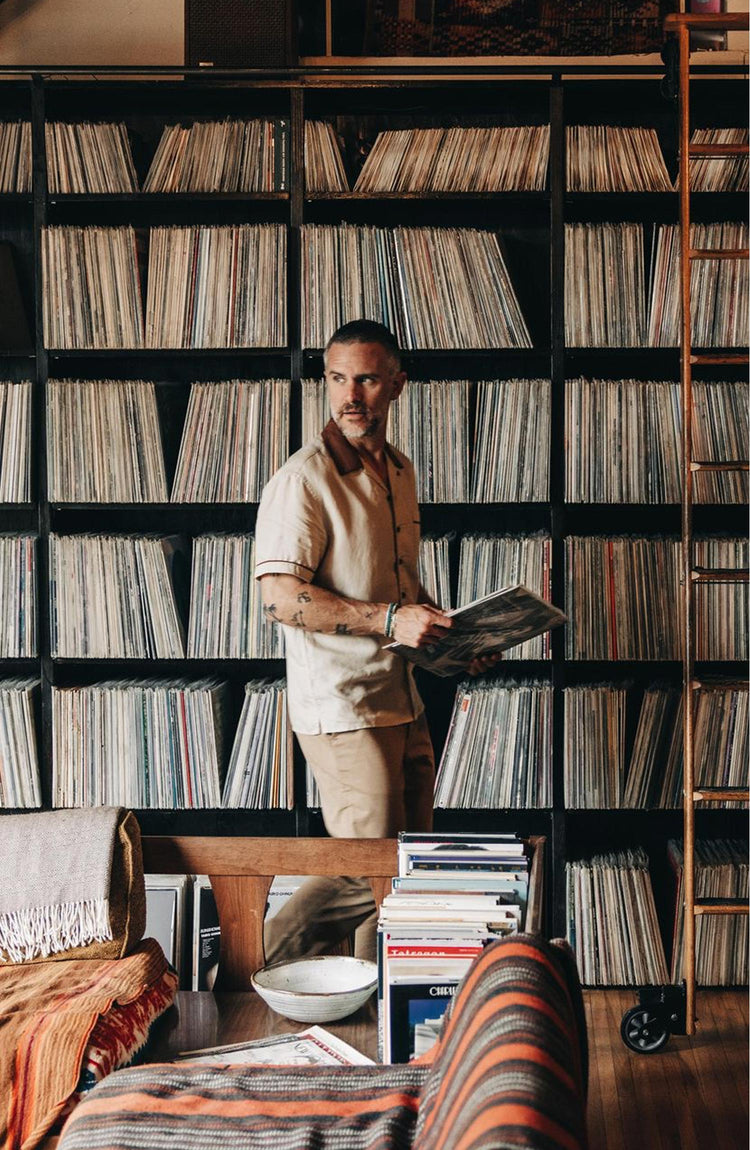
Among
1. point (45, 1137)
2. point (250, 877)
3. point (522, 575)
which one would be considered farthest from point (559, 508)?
point (45, 1137)

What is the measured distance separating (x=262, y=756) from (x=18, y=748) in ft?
2.19

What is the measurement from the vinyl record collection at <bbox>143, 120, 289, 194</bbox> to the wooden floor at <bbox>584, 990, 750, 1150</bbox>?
2329 mm

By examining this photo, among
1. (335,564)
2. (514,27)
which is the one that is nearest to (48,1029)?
(335,564)

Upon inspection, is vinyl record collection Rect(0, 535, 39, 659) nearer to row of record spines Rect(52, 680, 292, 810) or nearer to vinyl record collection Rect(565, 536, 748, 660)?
row of record spines Rect(52, 680, 292, 810)

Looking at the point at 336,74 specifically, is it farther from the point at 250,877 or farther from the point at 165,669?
the point at 250,877

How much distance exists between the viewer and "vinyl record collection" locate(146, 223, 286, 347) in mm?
3086

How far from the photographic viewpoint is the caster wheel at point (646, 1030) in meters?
2.69

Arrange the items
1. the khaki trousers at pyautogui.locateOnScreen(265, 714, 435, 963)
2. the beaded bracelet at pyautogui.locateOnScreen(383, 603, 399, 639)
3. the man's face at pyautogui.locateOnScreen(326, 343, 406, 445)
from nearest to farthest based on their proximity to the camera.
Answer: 1. the khaki trousers at pyautogui.locateOnScreen(265, 714, 435, 963)
2. the beaded bracelet at pyautogui.locateOnScreen(383, 603, 399, 639)
3. the man's face at pyautogui.locateOnScreen(326, 343, 406, 445)

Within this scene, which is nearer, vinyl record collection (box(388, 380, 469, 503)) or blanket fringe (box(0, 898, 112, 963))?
blanket fringe (box(0, 898, 112, 963))

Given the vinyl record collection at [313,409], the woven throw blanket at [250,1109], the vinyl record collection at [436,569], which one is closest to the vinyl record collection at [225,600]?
the vinyl record collection at [313,409]

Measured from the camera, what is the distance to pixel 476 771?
10.3 feet

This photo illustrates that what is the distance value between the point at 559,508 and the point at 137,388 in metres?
1.18

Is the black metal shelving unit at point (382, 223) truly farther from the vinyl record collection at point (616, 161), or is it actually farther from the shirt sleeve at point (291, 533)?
the shirt sleeve at point (291, 533)

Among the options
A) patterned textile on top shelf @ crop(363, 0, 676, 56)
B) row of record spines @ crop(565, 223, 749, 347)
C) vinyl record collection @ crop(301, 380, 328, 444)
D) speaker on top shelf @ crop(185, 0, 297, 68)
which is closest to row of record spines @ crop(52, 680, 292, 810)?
vinyl record collection @ crop(301, 380, 328, 444)
